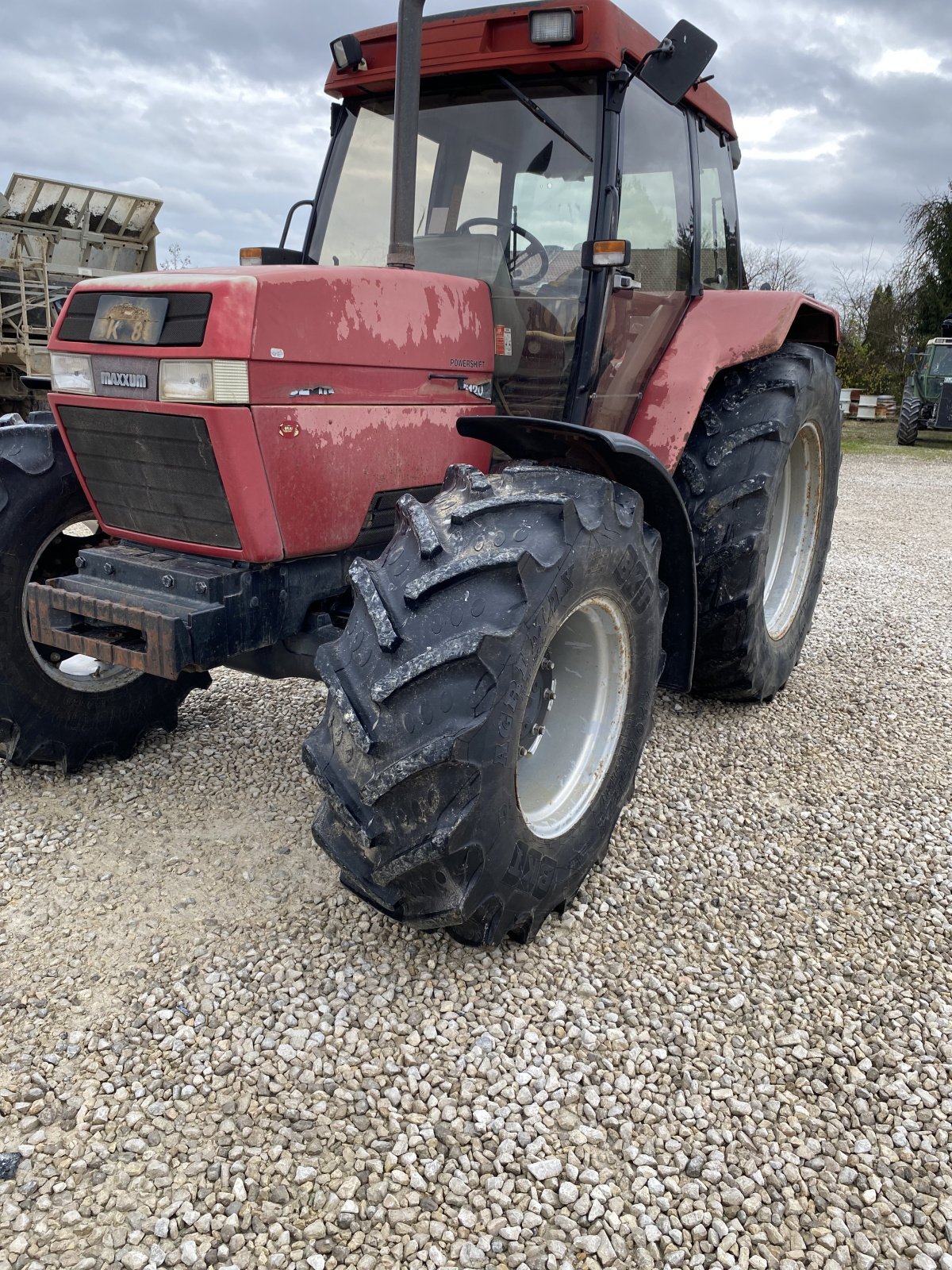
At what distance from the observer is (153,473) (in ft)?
8.21

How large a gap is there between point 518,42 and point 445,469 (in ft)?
3.98

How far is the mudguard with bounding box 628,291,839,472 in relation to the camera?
10.4ft

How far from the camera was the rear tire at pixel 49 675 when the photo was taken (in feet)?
9.98

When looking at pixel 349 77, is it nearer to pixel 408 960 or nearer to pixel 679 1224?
pixel 408 960

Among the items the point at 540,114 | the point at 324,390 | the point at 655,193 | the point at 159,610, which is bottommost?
the point at 159,610

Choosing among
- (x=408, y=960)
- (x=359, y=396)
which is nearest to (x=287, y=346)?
(x=359, y=396)

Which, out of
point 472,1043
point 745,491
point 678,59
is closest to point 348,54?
point 678,59

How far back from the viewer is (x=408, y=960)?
7.76 ft

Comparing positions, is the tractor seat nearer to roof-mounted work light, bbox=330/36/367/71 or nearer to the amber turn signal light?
the amber turn signal light

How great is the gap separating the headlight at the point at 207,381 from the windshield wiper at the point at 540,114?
51.2 inches

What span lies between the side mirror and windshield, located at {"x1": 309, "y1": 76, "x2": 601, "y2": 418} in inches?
9.2

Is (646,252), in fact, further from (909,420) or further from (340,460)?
(909,420)

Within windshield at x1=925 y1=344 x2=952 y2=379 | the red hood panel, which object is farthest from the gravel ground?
windshield at x1=925 y1=344 x2=952 y2=379

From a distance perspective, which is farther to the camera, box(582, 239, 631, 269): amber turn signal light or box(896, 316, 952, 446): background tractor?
box(896, 316, 952, 446): background tractor
